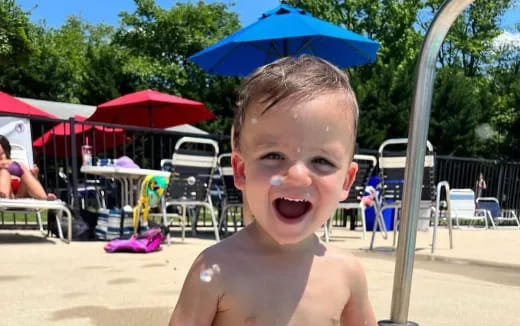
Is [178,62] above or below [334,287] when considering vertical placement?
above

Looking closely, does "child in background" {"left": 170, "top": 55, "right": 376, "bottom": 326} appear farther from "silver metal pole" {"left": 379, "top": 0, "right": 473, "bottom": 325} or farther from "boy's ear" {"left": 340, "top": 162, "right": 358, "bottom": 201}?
"silver metal pole" {"left": 379, "top": 0, "right": 473, "bottom": 325}

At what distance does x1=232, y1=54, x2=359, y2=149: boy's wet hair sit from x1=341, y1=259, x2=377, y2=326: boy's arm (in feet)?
0.92

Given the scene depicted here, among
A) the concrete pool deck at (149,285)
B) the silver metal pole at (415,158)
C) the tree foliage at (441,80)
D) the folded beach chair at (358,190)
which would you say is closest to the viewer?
the silver metal pole at (415,158)

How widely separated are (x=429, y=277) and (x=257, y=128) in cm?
276

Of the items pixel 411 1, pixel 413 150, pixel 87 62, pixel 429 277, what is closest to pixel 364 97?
pixel 411 1

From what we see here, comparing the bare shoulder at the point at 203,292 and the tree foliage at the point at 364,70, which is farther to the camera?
the tree foliage at the point at 364,70

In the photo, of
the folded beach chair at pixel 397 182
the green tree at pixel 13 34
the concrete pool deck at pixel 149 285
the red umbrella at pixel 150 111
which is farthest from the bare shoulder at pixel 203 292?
the green tree at pixel 13 34

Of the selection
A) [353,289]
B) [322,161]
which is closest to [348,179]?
[322,161]

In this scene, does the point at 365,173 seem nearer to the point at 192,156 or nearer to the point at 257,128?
the point at 192,156

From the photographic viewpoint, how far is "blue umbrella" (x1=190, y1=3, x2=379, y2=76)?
5.63 metres

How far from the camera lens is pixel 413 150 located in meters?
1.52

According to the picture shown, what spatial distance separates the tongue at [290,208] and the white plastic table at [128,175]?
468 cm

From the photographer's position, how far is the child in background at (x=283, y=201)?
3.39ft

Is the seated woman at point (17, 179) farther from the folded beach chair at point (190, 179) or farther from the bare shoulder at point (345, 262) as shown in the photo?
the bare shoulder at point (345, 262)
